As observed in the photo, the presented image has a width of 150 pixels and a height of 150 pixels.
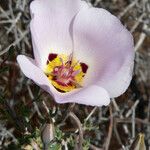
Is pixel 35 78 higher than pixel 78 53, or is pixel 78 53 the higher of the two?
pixel 35 78

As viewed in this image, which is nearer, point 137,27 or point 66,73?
point 66,73

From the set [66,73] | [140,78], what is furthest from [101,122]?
[66,73]

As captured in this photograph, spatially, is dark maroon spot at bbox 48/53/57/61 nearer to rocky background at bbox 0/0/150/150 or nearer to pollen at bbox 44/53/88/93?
pollen at bbox 44/53/88/93

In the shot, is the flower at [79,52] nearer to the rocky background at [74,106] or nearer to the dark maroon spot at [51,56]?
the dark maroon spot at [51,56]

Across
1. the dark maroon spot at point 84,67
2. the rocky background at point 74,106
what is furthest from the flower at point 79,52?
the rocky background at point 74,106

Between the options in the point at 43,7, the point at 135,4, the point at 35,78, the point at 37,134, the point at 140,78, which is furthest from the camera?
the point at 140,78

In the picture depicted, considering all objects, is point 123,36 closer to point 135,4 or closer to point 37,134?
point 37,134

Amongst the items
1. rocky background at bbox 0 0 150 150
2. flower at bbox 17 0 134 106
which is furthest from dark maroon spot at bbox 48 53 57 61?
rocky background at bbox 0 0 150 150
